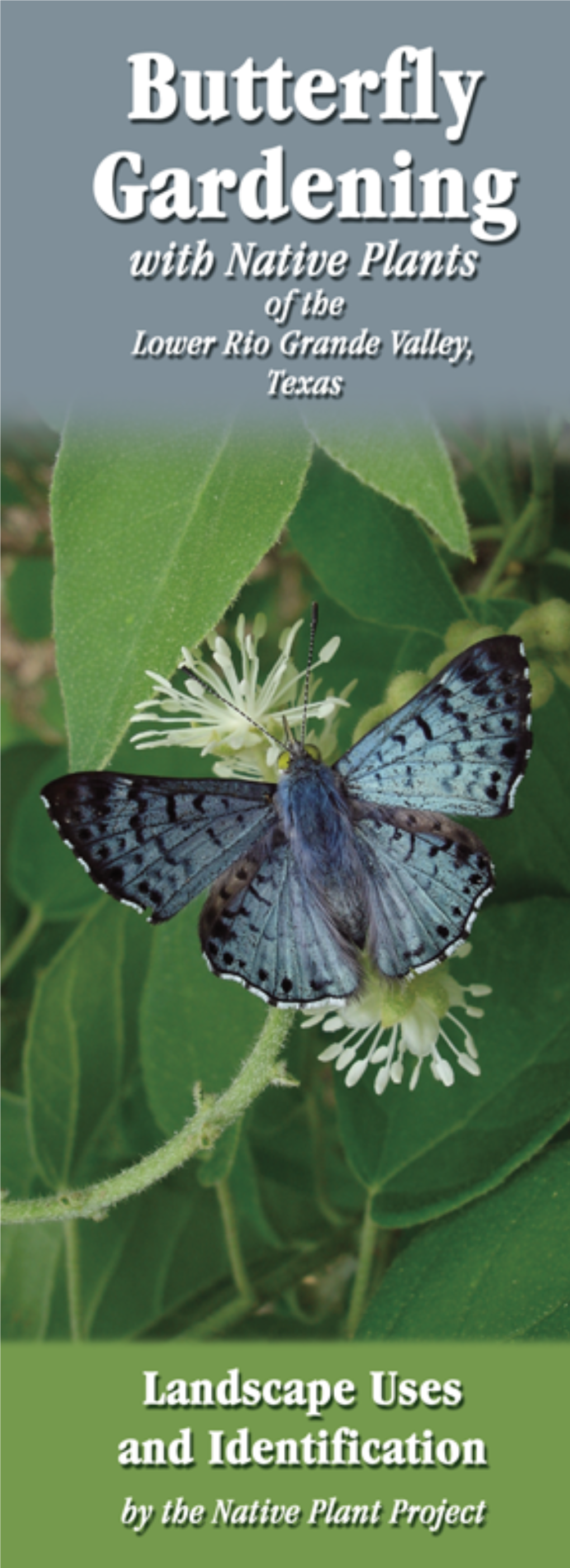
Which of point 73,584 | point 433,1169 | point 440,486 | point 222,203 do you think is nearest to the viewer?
point 440,486

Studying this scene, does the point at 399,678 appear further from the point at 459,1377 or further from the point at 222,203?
the point at 459,1377

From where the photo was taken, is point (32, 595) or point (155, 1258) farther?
point (32, 595)

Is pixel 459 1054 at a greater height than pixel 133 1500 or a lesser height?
greater

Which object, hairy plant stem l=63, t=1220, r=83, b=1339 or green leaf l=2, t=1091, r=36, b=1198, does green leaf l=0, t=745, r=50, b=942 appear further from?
hairy plant stem l=63, t=1220, r=83, b=1339

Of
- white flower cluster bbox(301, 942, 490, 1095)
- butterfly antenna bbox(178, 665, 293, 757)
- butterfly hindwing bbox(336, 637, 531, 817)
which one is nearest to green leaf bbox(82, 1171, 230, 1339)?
white flower cluster bbox(301, 942, 490, 1095)

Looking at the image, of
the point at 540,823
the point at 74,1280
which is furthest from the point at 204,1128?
the point at 74,1280

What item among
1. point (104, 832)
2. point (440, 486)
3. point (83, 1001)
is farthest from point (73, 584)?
point (83, 1001)

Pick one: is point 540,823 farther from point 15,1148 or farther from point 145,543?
point 15,1148
